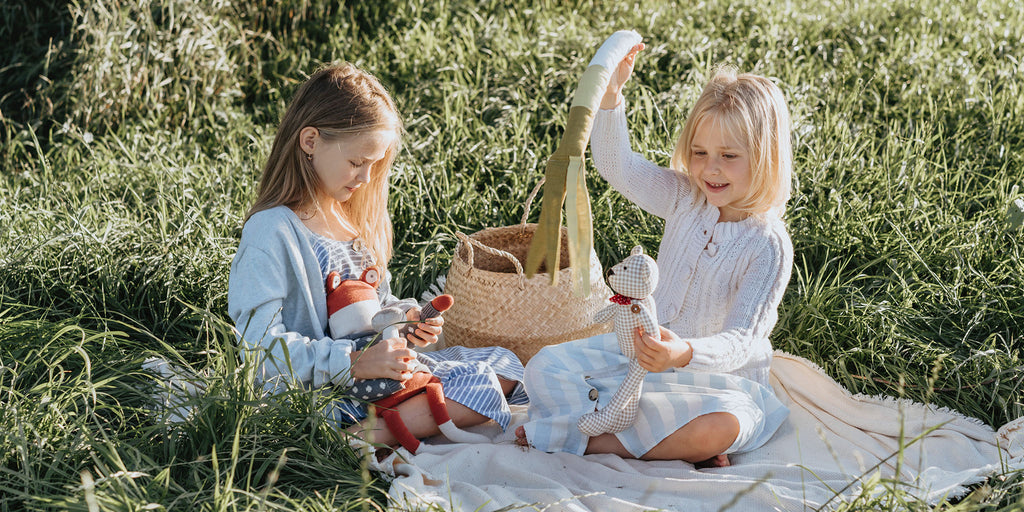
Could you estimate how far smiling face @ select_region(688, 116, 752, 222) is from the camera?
270cm

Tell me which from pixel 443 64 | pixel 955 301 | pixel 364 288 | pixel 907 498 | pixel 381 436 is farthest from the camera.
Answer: pixel 443 64

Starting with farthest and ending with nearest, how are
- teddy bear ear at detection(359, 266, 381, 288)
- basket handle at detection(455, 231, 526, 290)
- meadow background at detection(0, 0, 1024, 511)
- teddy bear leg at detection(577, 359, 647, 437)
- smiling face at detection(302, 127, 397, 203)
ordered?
basket handle at detection(455, 231, 526, 290), teddy bear ear at detection(359, 266, 381, 288), smiling face at detection(302, 127, 397, 203), teddy bear leg at detection(577, 359, 647, 437), meadow background at detection(0, 0, 1024, 511)

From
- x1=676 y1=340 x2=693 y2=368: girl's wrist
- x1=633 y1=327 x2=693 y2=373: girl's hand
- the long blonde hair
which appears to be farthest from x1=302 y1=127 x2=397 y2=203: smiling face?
x1=676 y1=340 x2=693 y2=368: girl's wrist

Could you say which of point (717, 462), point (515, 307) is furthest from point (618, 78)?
point (717, 462)

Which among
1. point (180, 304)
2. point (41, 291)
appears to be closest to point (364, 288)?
point (180, 304)

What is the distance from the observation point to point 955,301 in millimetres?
3244

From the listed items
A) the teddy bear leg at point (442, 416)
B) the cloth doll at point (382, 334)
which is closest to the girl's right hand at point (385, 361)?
the cloth doll at point (382, 334)

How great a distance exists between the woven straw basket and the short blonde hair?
1.95ft

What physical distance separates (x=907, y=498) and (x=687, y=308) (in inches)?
31.5

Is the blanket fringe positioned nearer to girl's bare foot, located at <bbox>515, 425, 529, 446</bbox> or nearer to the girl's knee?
the girl's knee

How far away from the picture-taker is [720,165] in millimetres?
2721

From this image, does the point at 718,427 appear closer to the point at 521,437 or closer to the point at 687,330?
the point at 687,330

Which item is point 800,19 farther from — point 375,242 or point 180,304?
point 180,304

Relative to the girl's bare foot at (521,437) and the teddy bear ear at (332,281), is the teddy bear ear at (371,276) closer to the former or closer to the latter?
the teddy bear ear at (332,281)
